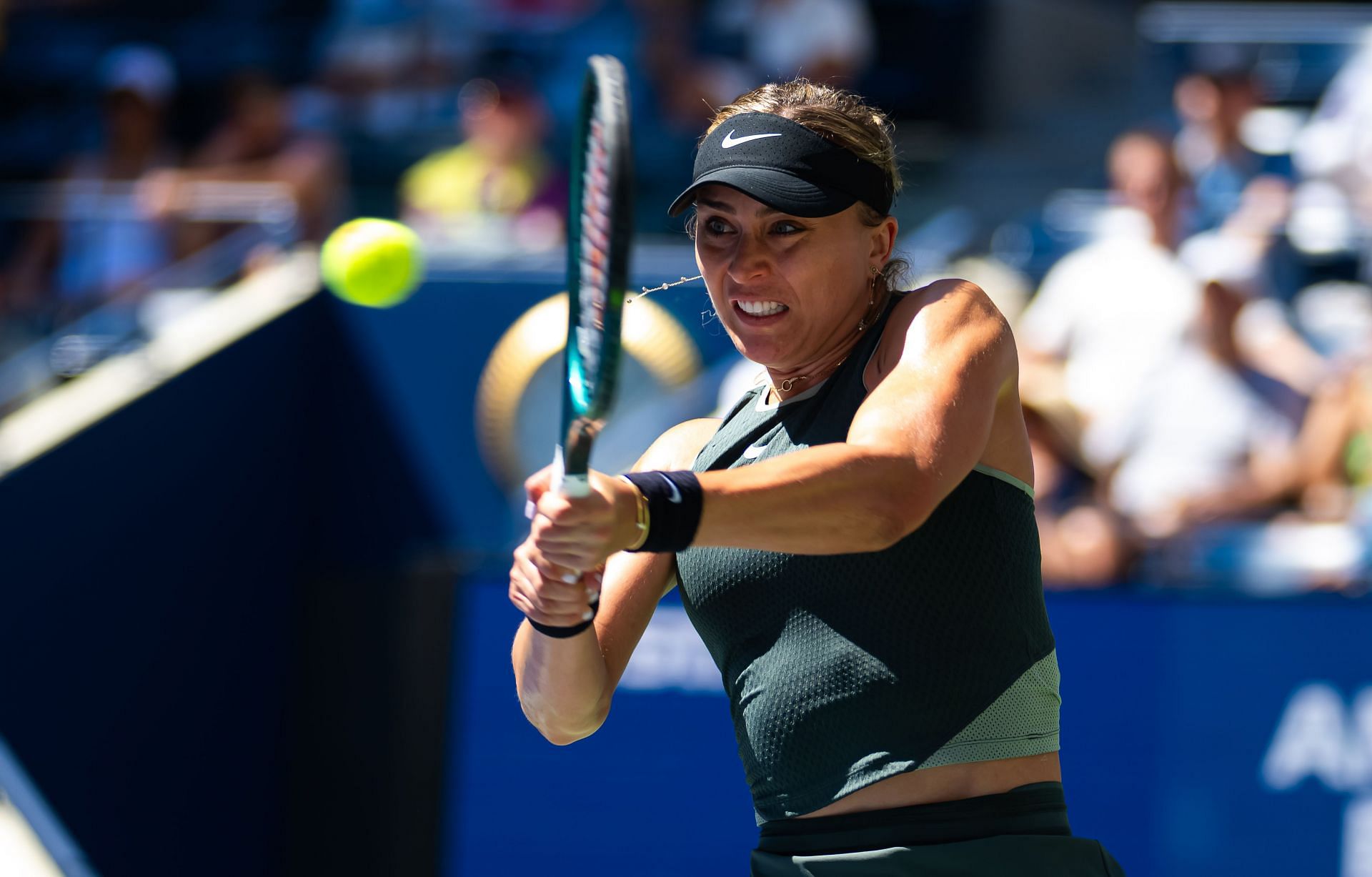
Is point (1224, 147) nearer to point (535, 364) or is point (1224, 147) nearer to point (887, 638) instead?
point (535, 364)

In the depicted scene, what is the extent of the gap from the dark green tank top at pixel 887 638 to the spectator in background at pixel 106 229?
4.87 m

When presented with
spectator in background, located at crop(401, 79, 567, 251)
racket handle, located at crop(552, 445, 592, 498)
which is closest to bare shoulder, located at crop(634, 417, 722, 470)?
racket handle, located at crop(552, 445, 592, 498)

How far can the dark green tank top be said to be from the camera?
6.53 feet

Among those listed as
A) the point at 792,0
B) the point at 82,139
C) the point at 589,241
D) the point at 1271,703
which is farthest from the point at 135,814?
the point at 82,139

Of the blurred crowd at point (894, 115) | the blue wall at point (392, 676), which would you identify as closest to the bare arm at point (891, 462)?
the blurred crowd at point (894, 115)

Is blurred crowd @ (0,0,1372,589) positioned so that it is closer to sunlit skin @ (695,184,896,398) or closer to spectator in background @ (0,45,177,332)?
spectator in background @ (0,45,177,332)

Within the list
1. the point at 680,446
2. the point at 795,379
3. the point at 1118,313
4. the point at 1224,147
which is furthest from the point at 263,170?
the point at 795,379

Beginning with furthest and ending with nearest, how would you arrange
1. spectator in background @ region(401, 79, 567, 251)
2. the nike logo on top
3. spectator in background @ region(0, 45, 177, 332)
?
1. spectator in background @ region(0, 45, 177, 332)
2. spectator in background @ region(401, 79, 567, 251)
3. the nike logo on top

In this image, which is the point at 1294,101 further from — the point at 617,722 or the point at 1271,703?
the point at 617,722

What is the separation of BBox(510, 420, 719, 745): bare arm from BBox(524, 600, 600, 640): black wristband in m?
0.01

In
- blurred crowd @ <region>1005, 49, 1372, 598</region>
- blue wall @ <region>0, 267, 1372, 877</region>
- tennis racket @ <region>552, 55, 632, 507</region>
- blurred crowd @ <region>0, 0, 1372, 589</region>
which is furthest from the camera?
blurred crowd @ <region>0, 0, 1372, 589</region>

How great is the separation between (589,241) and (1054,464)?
3.59 m

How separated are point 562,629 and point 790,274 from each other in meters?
0.53

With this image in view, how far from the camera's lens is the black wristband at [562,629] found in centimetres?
207
